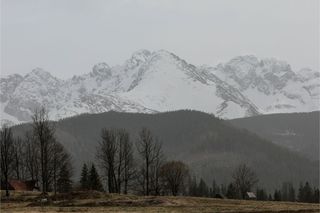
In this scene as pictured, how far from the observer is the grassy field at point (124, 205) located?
66.5 meters

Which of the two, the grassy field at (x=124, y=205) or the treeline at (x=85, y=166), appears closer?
the grassy field at (x=124, y=205)

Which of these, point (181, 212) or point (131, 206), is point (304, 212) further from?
point (131, 206)

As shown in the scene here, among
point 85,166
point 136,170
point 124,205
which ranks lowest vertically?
point 124,205

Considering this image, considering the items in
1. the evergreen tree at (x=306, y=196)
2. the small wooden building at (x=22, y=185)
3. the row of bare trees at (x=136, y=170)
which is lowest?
the evergreen tree at (x=306, y=196)

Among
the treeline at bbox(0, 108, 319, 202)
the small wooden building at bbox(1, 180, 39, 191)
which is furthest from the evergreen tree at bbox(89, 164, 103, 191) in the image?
the small wooden building at bbox(1, 180, 39, 191)

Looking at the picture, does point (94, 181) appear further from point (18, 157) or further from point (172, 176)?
point (172, 176)

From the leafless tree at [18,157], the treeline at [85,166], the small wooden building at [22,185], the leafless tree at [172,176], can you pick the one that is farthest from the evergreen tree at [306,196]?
the small wooden building at [22,185]

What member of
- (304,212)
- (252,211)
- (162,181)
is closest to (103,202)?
(252,211)

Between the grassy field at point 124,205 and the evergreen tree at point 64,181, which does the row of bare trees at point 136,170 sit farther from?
the grassy field at point 124,205

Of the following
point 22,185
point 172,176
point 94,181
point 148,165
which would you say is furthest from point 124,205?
point 172,176

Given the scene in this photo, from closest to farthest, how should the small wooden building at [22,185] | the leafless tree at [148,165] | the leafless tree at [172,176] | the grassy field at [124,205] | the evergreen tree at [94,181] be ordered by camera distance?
the grassy field at [124,205] < the leafless tree at [148,165] < the small wooden building at [22,185] < the evergreen tree at [94,181] < the leafless tree at [172,176]

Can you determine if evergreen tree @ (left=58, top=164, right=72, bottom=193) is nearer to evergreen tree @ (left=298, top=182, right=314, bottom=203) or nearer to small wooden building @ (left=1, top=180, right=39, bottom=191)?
small wooden building @ (left=1, top=180, right=39, bottom=191)

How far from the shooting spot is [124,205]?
7331cm

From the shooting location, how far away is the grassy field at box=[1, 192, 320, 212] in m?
66.5
